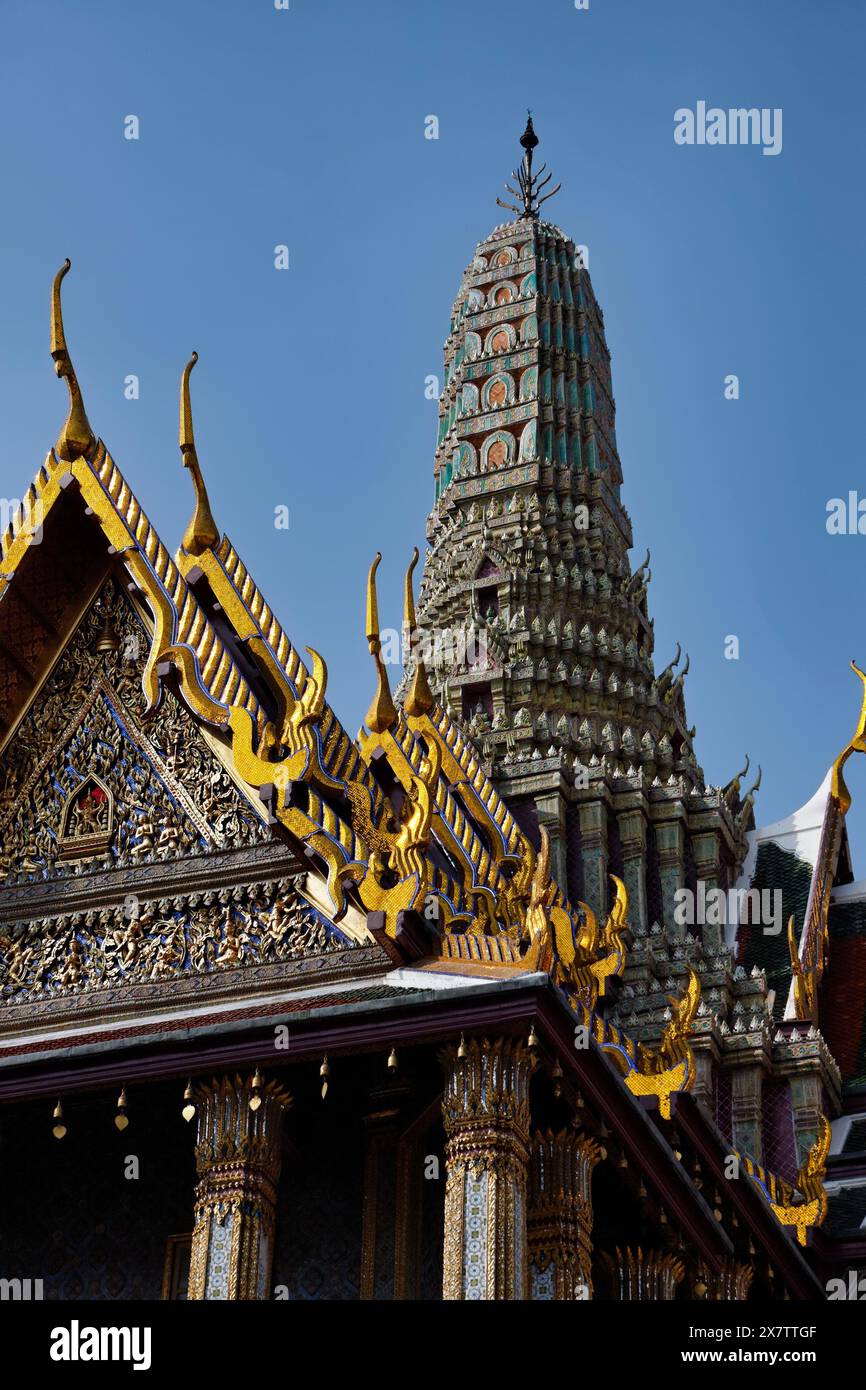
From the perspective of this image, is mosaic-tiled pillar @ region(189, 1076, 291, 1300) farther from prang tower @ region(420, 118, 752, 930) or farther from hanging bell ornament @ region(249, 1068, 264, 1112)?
prang tower @ region(420, 118, 752, 930)

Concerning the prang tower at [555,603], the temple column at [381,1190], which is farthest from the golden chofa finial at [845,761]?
the temple column at [381,1190]

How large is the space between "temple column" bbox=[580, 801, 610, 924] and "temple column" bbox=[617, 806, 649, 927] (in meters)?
0.19

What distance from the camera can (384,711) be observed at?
1327 cm

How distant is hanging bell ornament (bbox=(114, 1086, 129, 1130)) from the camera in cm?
1166

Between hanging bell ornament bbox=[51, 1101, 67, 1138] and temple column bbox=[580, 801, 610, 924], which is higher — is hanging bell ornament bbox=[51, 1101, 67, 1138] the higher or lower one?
the lower one

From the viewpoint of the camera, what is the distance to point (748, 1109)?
1881cm

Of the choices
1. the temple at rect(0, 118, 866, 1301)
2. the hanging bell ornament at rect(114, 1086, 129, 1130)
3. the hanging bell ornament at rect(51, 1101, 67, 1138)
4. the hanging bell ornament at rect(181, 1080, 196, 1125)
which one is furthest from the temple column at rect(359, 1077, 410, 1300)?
the hanging bell ornament at rect(51, 1101, 67, 1138)

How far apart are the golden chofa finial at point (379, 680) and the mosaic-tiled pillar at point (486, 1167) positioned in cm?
234

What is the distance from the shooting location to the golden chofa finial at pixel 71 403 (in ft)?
46.4

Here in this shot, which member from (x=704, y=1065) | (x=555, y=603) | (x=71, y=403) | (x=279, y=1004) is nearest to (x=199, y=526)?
(x=71, y=403)

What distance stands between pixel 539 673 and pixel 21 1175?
35.4 ft

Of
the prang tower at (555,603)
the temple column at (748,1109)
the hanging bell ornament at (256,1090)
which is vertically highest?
the prang tower at (555,603)

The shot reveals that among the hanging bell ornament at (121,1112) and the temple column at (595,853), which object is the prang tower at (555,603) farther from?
the hanging bell ornament at (121,1112)
